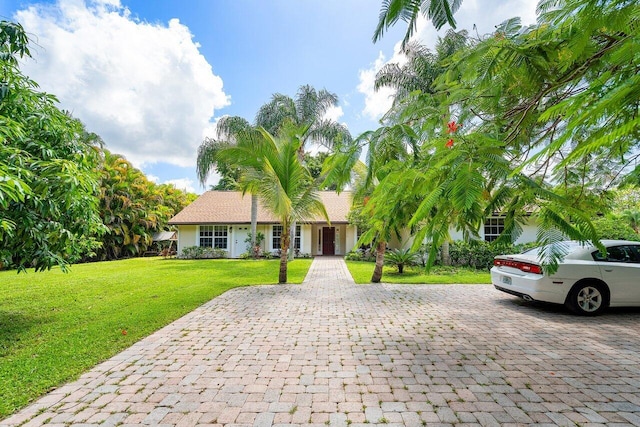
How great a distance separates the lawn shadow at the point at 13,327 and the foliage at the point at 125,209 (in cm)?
1773

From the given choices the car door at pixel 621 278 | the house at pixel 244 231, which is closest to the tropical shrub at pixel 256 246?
the house at pixel 244 231

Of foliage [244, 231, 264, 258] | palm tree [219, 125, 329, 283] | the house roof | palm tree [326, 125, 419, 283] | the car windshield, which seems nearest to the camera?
the car windshield

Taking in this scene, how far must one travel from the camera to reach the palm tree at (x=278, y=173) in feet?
32.0

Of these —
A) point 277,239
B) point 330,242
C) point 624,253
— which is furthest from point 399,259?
point 277,239

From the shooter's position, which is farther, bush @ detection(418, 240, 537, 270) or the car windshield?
bush @ detection(418, 240, 537, 270)

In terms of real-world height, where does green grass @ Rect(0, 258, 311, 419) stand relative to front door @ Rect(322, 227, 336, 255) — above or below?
below

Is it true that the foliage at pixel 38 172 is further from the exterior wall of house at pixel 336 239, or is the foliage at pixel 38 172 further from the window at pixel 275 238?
the exterior wall of house at pixel 336 239

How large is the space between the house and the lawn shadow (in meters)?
14.9

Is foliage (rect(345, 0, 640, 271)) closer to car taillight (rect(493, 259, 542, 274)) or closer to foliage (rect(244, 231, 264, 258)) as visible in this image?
car taillight (rect(493, 259, 542, 274))

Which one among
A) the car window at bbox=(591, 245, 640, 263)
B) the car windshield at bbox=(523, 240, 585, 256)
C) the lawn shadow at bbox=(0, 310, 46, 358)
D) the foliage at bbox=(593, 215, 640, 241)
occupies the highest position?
the foliage at bbox=(593, 215, 640, 241)

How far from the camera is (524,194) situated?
253cm

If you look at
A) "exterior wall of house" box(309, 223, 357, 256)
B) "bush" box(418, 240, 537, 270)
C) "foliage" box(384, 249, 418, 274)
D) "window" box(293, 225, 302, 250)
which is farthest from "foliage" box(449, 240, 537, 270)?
"window" box(293, 225, 302, 250)

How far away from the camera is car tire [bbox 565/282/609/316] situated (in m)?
6.10

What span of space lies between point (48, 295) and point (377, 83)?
1653cm
